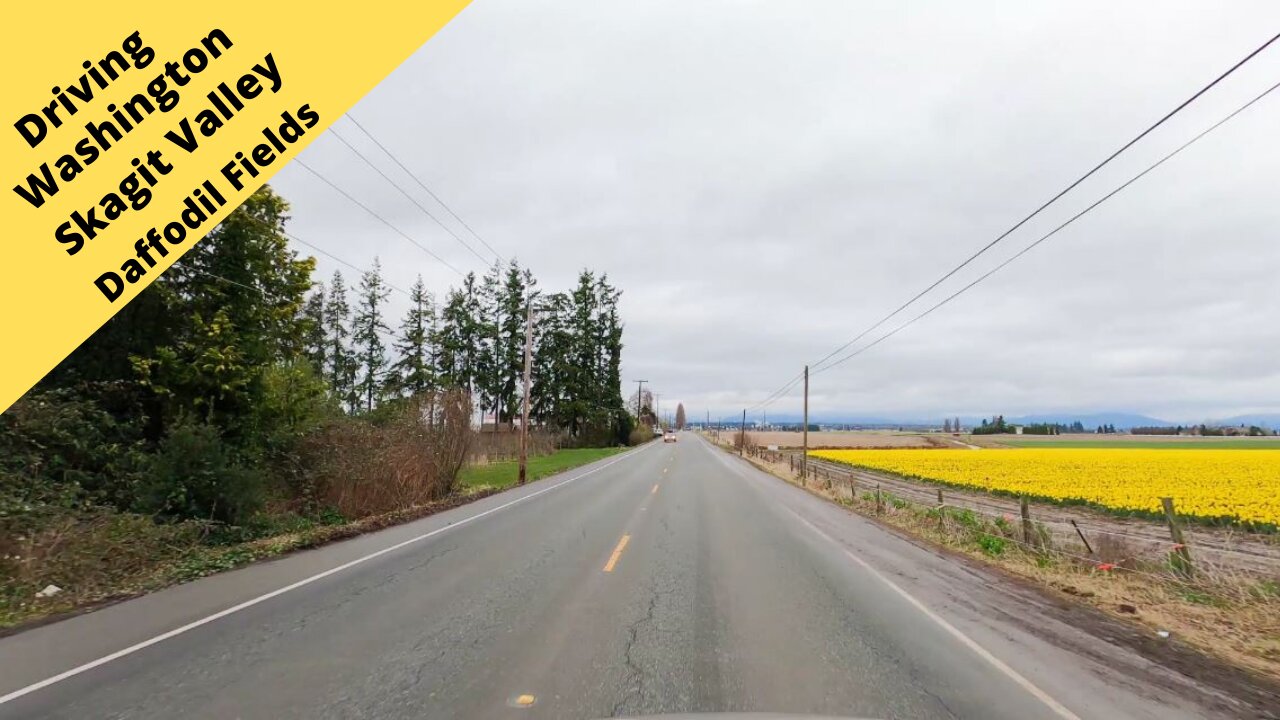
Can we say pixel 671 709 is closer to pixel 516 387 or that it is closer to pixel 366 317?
pixel 366 317

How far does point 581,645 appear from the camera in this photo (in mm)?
5539

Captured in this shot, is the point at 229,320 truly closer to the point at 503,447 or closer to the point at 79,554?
the point at 79,554

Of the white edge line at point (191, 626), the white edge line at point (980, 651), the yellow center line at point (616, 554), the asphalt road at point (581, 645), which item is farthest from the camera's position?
the yellow center line at point (616, 554)

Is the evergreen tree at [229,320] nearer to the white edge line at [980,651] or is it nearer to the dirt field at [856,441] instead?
the white edge line at [980,651]

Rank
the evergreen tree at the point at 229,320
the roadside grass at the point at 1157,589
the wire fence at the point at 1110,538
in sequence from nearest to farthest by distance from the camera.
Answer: the roadside grass at the point at 1157,589 → the wire fence at the point at 1110,538 → the evergreen tree at the point at 229,320

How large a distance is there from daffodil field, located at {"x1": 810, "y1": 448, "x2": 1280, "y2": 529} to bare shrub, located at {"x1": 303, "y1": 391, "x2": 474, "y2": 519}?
23.4m

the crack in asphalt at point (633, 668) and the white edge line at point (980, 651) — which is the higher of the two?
the crack in asphalt at point (633, 668)

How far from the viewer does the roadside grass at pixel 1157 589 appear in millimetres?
6438

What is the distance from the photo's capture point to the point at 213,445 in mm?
11906

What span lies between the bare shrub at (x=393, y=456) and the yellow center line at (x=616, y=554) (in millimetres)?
7860

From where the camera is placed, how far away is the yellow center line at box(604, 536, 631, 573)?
8909mm

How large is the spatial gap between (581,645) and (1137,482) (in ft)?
124

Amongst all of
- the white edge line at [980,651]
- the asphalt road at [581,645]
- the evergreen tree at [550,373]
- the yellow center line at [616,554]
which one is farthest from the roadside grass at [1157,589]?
the evergreen tree at [550,373]

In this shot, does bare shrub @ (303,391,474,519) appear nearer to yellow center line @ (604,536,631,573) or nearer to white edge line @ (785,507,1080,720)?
yellow center line @ (604,536,631,573)
